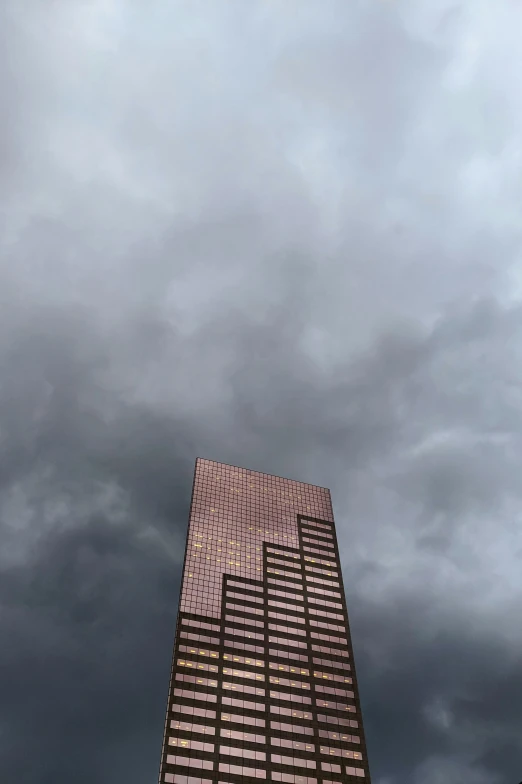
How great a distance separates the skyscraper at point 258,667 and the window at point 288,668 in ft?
0.96

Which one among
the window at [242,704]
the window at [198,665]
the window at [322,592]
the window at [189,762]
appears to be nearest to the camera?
the window at [189,762]

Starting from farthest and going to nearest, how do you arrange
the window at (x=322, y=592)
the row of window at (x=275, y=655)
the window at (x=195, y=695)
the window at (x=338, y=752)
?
the window at (x=322, y=592)
the row of window at (x=275, y=655)
the window at (x=338, y=752)
the window at (x=195, y=695)

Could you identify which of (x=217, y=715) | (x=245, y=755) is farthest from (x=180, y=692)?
(x=245, y=755)

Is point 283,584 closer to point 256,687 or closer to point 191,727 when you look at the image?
point 256,687

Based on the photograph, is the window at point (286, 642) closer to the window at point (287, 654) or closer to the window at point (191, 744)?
the window at point (287, 654)

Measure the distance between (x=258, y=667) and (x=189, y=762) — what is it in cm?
3022

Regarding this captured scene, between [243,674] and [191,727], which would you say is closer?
[191,727]

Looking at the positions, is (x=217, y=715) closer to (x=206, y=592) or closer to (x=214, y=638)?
(x=214, y=638)

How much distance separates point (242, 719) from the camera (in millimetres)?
149125

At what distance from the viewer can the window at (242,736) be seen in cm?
→ 14512

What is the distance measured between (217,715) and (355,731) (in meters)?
37.2

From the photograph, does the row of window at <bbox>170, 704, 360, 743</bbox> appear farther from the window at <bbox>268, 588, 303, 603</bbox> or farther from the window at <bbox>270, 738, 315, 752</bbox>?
the window at <bbox>268, 588, 303, 603</bbox>

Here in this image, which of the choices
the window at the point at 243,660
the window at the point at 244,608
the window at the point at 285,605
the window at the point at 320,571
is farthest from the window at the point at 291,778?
the window at the point at 320,571

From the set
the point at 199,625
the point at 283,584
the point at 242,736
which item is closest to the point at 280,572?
the point at 283,584
